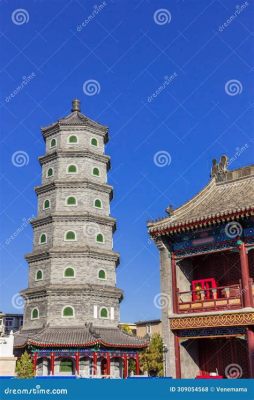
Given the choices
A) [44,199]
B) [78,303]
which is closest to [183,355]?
[78,303]

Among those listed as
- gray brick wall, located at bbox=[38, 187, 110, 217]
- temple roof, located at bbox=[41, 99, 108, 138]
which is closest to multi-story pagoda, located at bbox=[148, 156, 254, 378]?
gray brick wall, located at bbox=[38, 187, 110, 217]

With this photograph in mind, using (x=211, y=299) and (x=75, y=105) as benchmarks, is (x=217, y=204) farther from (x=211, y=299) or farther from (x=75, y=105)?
(x=75, y=105)

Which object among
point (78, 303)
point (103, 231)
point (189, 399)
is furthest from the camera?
point (103, 231)

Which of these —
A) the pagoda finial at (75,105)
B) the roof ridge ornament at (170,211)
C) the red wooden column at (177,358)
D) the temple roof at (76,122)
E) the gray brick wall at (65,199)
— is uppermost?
the pagoda finial at (75,105)

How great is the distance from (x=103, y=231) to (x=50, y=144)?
24.2 feet

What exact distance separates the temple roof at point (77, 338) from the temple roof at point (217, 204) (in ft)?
35.8

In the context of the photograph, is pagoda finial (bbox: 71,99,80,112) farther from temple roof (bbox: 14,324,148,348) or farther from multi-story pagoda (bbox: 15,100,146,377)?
temple roof (bbox: 14,324,148,348)

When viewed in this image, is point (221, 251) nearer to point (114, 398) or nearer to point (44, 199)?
point (114, 398)

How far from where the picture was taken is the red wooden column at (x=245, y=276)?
17.1 meters

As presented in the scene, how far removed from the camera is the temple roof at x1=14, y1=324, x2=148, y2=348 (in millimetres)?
28172

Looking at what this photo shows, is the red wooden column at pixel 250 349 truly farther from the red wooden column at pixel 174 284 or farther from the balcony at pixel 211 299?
the red wooden column at pixel 174 284

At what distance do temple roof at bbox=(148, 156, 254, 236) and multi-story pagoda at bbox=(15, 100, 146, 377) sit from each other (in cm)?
1091

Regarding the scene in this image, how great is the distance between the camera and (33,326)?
3117 cm

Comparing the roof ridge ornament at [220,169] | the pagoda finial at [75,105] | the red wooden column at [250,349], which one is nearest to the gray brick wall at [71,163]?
the pagoda finial at [75,105]
